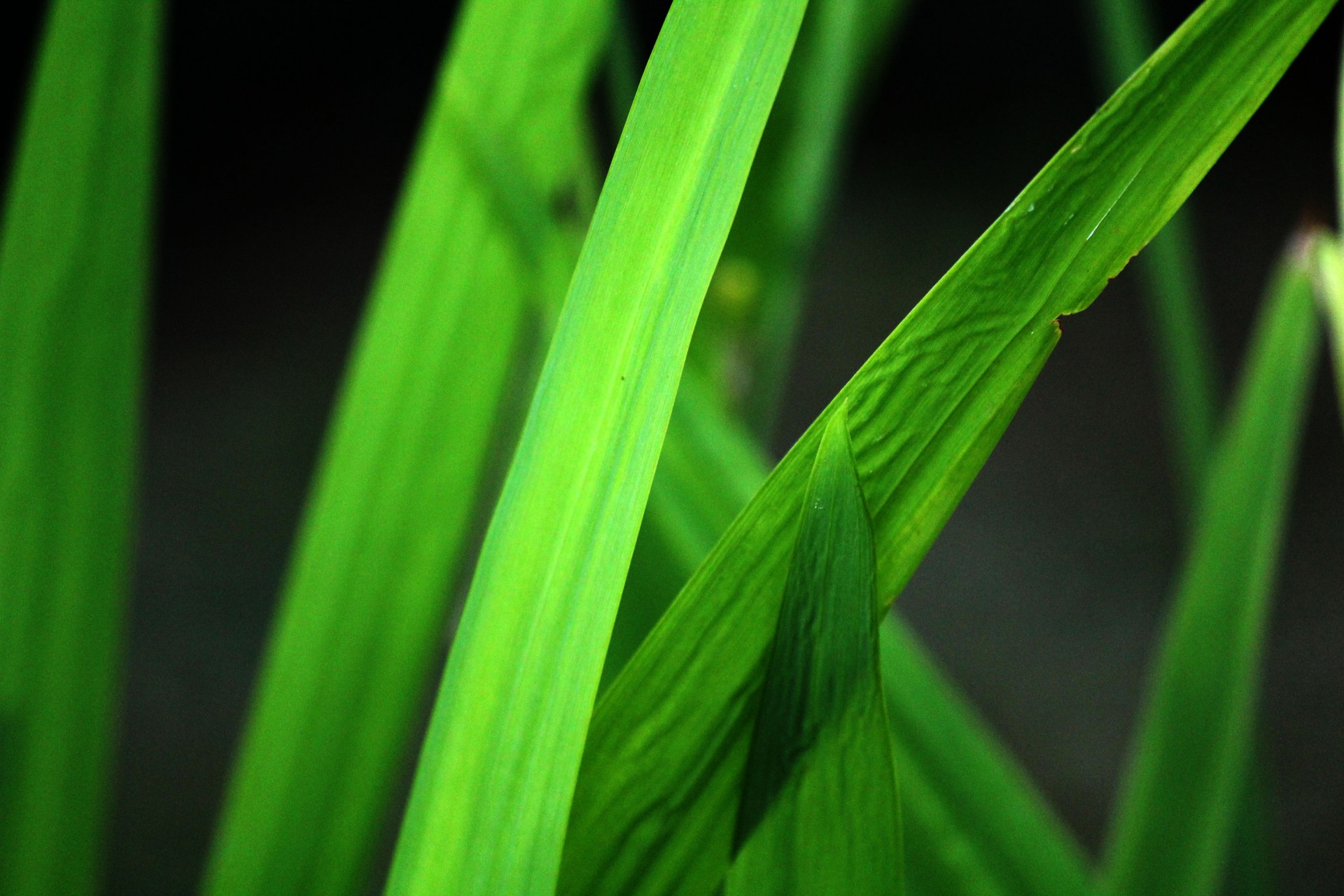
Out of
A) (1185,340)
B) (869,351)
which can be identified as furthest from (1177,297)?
(869,351)

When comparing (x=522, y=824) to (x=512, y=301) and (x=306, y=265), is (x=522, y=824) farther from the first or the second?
(x=306, y=265)

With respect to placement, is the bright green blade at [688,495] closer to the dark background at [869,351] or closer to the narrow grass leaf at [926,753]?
the narrow grass leaf at [926,753]

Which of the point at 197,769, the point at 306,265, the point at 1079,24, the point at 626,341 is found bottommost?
the point at 197,769

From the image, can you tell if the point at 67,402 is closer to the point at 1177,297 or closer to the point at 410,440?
the point at 410,440

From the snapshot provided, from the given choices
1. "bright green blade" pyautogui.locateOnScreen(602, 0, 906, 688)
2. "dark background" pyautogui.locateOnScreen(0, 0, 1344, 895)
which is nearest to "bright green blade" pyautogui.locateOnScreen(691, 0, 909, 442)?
"bright green blade" pyautogui.locateOnScreen(602, 0, 906, 688)

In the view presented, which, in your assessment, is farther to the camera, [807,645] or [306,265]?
[306,265]

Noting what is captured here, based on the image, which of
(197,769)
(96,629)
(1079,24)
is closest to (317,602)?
(96,629)
